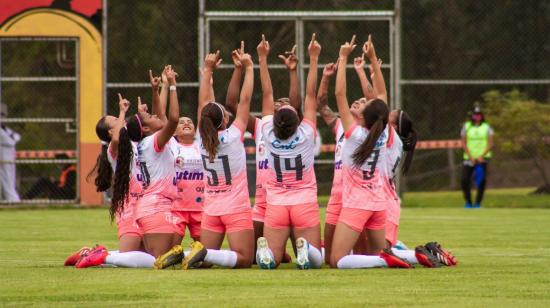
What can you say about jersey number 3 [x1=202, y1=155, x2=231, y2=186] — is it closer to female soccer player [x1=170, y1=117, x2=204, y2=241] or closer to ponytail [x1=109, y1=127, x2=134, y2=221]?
ponytail [x1=109, y1=127, x2=134, y2=221]

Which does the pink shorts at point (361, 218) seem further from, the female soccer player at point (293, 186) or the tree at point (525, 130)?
the tree at point (525, 130)

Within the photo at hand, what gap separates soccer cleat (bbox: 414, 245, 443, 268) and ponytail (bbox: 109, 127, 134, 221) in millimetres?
2781

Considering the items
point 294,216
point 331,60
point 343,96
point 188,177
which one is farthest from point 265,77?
point 331,60

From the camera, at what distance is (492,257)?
13.2 metres

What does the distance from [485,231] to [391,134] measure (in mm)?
5583

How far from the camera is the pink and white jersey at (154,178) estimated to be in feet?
40.5

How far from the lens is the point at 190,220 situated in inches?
526

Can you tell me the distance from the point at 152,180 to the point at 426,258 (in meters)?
2.68

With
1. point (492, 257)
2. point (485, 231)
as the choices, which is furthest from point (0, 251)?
point (485, 231)

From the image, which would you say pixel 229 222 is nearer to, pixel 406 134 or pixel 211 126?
pixel 211 126

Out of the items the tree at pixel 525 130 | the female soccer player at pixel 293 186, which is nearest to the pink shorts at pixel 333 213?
the female soccer player at pixel 293 186

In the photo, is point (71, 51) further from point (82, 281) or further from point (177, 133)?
point (82, 281)

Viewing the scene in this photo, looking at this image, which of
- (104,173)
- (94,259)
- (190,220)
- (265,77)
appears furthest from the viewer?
(190,220)

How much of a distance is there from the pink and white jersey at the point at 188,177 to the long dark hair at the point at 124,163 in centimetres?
93
